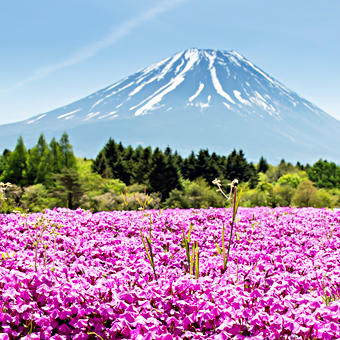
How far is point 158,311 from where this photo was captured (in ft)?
8.52

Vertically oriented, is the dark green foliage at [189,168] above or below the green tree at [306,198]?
above

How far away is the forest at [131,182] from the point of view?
1791 centimetres

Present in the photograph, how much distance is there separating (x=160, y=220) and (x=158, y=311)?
394 centimetres

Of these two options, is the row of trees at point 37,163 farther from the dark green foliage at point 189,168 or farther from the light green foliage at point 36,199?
the dark green foliage at point 189,168

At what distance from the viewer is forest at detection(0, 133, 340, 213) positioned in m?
17.9

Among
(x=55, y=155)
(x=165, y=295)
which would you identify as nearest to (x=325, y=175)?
(x=55, y=155)

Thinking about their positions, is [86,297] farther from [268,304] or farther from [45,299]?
[268,304]

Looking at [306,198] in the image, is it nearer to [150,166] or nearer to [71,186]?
[71,186]

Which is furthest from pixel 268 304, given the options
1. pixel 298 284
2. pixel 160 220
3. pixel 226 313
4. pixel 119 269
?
pixel 160 220

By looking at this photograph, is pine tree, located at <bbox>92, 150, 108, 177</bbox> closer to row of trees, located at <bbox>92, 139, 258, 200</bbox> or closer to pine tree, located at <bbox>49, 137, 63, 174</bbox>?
row of trees, located at <bbox>92, 139, 258, 200</bbox>

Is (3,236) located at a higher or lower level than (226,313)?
higher

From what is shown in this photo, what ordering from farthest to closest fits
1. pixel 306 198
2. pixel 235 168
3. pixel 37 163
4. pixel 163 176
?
pixel 235 168, pixel 37 163, pixel 163 176, pixel 306 198

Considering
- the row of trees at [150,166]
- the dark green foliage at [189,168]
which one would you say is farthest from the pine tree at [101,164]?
the dark green foliage at [189,168]

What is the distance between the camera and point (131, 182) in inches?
1346
